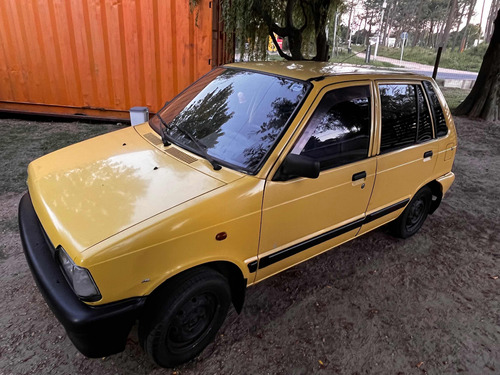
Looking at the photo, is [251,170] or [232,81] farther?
[232,81]

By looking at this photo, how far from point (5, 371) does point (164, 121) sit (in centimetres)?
205

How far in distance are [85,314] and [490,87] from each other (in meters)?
11.1

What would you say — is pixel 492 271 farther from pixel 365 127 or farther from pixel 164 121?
pixel 164 121

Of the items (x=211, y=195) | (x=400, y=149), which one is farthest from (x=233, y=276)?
(x=400, y=149)

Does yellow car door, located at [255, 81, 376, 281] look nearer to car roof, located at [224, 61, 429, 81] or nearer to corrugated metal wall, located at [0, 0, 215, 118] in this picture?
car roof, located at [224, 61, 429, 81]

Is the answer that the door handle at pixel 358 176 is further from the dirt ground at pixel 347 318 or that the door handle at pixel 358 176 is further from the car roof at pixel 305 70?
the dirt ground at pixel 347 318

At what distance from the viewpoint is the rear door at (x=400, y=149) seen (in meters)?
3.05

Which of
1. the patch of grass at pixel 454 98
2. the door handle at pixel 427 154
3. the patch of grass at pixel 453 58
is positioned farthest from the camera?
the patch of grass at pixel 453 58

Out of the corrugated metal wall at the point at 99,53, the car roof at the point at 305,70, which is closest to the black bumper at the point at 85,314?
the car roof at the point at 305,70

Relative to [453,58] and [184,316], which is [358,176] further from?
[453,58]

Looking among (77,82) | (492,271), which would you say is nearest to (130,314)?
(492,271)

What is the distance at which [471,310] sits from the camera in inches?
118

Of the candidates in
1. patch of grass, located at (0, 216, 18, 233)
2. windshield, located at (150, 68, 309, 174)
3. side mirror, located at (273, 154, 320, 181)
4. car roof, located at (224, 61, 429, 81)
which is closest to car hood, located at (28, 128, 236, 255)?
windshield, located at (150, 68, 309, 174)

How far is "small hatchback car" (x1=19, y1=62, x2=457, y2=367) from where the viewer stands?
6.24ft
